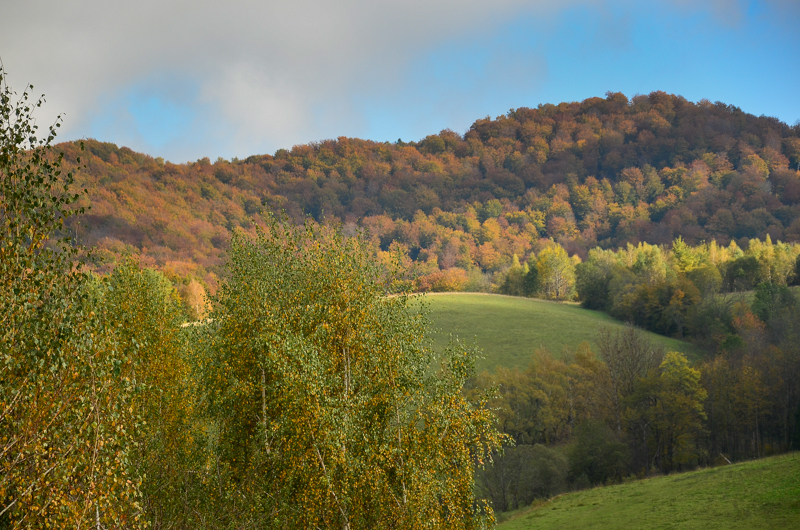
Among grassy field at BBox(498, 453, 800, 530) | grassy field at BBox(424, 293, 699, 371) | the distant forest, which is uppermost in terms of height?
the distant forest

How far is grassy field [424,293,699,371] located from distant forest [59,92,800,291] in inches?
1064

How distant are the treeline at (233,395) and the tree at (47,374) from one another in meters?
0.04

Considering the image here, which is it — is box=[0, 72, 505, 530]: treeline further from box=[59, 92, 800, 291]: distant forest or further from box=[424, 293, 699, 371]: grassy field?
box=[59, 92, 800, 291]: distant forest

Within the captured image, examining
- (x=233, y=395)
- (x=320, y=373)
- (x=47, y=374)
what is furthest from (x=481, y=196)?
(x=47, y=374)

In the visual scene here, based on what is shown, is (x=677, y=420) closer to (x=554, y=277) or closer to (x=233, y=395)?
(x=233, y=395)

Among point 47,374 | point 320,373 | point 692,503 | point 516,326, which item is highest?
point 47,374

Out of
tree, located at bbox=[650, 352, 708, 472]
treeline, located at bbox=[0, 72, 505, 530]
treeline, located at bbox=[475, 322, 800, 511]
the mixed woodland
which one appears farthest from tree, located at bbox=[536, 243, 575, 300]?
treeline, located at bbox=[0, 72, 505, 530]

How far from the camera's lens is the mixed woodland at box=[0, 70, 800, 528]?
812cm

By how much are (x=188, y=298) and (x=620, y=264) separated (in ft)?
240

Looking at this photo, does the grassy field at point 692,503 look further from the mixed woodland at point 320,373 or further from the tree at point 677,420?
the tree at point 677,420

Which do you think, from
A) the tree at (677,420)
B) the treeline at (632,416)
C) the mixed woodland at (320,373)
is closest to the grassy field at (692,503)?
the treeline at (632,416)

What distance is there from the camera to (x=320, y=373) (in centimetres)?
1315

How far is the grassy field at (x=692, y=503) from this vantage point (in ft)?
80.6

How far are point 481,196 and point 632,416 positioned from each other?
139034 mm
